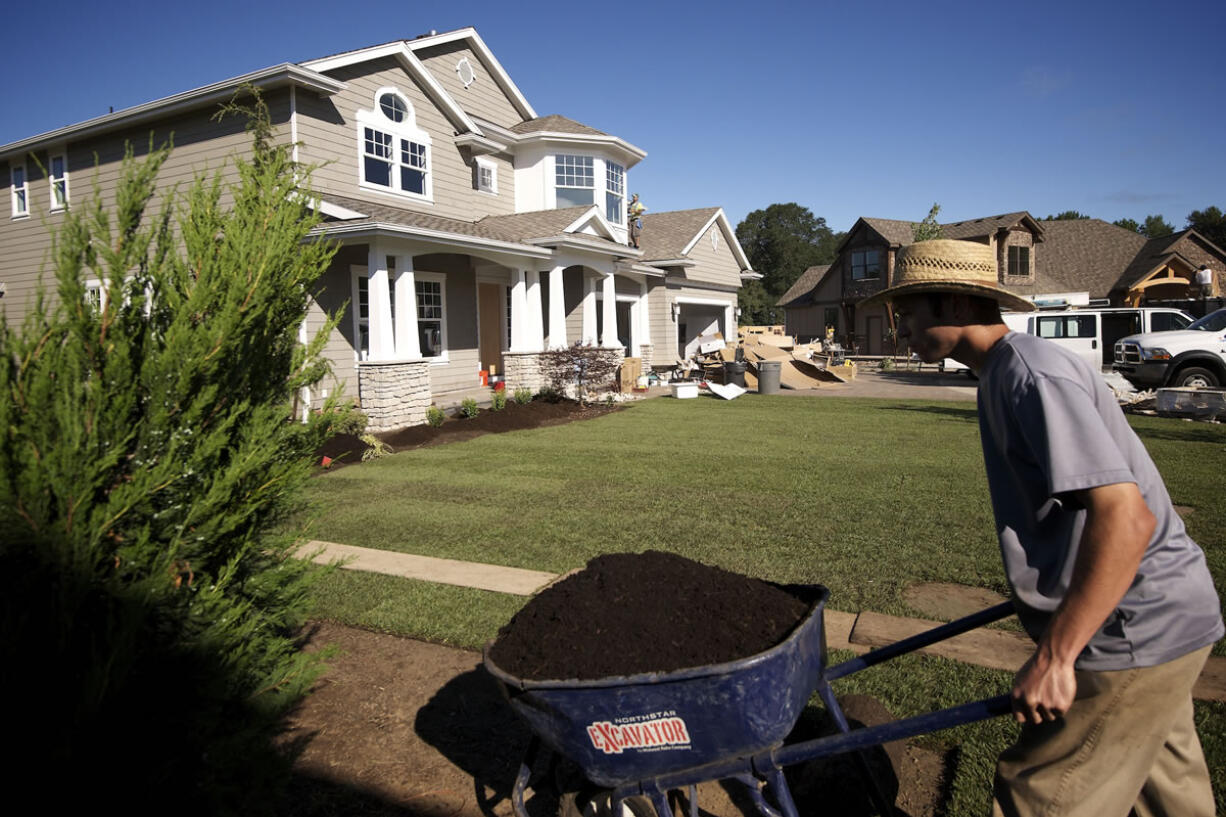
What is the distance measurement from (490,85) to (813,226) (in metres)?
113

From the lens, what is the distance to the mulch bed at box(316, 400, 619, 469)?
11242 mm

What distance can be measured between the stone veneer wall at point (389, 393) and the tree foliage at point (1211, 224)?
7874cm

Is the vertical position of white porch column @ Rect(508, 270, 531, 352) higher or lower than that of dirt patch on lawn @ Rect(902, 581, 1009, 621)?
higher

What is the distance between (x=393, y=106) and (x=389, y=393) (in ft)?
23.0

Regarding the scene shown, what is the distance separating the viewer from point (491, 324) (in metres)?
19.9

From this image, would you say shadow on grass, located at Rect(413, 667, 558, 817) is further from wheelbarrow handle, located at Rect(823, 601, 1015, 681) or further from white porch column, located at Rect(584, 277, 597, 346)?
white porch column, located at Rect(584, 277, 597, 346)

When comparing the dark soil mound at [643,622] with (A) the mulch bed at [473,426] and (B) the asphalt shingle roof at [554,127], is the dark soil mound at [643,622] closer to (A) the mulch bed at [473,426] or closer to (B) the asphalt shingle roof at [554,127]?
(A) the mulch bed at [473,426]

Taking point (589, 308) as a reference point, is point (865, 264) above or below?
above

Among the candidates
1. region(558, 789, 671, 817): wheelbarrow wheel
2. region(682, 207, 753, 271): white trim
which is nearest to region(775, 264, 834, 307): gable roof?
region(682, 207, 753, 271): white trim

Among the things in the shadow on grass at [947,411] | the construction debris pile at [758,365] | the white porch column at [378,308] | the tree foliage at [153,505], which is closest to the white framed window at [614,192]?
the construction debris pile at [758,365]

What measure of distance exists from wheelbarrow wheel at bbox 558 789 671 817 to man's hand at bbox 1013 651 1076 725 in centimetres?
130

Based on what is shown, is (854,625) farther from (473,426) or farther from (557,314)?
(557,314)

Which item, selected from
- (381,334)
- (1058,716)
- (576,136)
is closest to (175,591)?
(1058,716)

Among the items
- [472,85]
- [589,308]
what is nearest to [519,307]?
[589,308]
